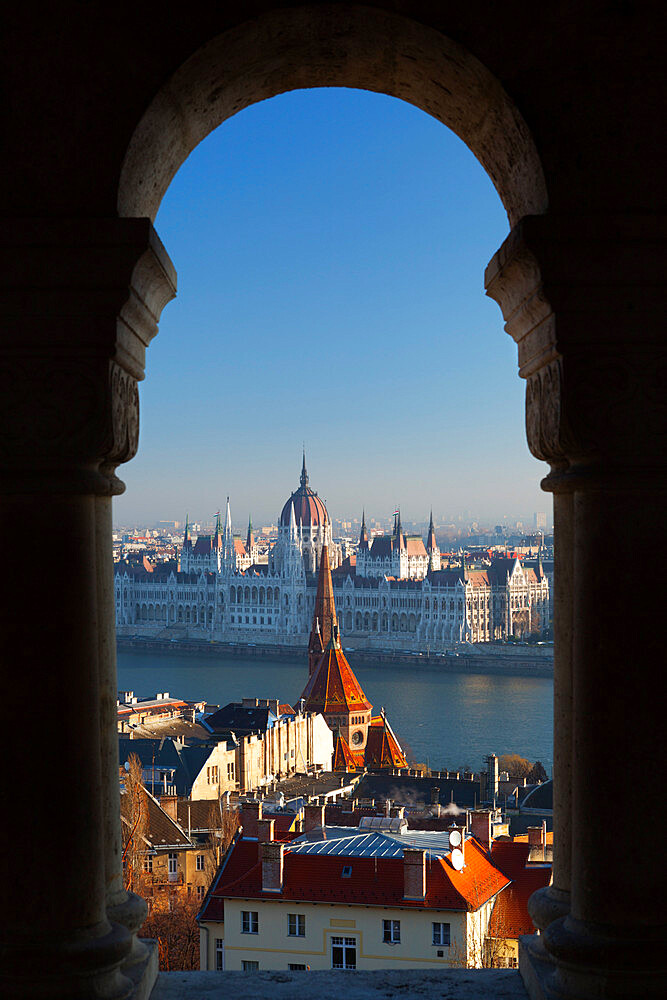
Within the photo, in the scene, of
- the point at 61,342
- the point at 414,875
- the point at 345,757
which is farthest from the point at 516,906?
the point at 345,757

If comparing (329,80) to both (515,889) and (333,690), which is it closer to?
(515,889)

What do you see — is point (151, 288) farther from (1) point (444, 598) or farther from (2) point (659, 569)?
(1) point (444, 598)

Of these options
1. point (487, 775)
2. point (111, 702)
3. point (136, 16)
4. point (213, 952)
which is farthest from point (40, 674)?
point (487, 775)

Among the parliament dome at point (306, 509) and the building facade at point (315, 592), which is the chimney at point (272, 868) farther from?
the parliament dome at point (306, 509)

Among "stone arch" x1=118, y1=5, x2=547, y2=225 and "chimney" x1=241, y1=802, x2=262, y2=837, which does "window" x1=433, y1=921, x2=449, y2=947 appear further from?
"stone arch" x1=118, y1=5, x2=547, y2=225

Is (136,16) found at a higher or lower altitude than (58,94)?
higher

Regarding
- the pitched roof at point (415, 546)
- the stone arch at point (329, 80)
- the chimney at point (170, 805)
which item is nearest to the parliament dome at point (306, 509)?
the pitched roof at point (415, 546)

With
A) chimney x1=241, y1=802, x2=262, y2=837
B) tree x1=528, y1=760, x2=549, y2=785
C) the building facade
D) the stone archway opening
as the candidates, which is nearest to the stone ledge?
the stone archway opening
